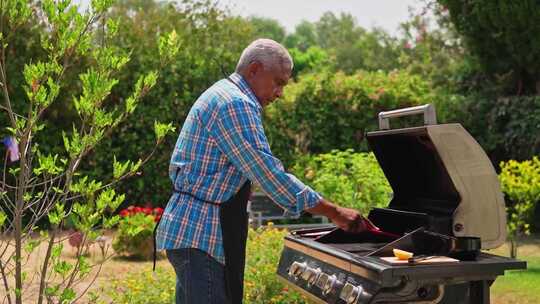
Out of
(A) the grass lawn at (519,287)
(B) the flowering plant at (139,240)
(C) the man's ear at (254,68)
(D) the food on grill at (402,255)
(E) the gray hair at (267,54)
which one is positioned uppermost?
(E) the gray hair at (267,54)

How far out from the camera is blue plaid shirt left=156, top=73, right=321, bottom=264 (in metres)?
2.91

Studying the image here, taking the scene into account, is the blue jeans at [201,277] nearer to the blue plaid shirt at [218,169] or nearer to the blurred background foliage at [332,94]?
the blue plaid shirt at [218,169]

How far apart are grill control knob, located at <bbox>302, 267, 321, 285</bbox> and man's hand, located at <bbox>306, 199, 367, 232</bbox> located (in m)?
0.20

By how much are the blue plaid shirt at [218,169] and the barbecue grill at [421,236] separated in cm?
32

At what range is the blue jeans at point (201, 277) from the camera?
3.01 meters

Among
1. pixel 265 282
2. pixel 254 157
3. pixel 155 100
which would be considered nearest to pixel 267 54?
pixel 254 157

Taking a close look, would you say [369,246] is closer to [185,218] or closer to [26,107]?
[185,218]

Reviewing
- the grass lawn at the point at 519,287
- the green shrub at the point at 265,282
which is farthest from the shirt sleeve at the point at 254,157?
the grass lawn at the point at 519,287

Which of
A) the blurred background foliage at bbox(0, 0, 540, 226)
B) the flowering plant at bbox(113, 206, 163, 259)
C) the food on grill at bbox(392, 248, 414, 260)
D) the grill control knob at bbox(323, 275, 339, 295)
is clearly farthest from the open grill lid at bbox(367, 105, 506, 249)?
the blurred background foliage at bbox(0, 0, 540, 226)

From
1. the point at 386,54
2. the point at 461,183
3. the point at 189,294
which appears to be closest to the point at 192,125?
the point at 189,294

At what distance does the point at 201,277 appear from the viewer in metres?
3.01

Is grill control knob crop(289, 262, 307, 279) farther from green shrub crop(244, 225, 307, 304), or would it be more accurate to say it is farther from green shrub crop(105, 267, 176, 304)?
green shrub crop(105, 267, 176, 304)

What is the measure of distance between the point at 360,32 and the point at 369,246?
48.7 meters

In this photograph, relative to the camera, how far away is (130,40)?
11.1 m
